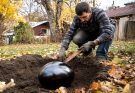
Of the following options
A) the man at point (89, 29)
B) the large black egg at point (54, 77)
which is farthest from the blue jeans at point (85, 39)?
the large black egg at point (54, 77)

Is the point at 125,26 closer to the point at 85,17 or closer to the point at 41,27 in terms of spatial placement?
the point at 85,17

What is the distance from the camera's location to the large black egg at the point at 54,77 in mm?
5191

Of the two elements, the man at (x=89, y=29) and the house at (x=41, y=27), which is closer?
the man at (x=89, y=29)

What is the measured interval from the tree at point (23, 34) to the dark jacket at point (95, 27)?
2743 centimetres

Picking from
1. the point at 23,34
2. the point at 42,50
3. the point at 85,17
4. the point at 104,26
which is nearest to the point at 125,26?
the point at 23,34

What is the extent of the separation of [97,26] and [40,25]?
64.4 m

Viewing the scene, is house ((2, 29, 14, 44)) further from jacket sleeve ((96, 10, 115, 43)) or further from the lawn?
jacket sleeve ((96, 10, 115, 43))

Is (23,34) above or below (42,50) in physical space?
below

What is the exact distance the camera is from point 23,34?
35.1 metres

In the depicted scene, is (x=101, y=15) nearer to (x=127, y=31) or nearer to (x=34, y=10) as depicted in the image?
(x=127, y=31)

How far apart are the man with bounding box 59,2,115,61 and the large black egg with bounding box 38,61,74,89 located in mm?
898

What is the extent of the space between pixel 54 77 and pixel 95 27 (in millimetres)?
2361

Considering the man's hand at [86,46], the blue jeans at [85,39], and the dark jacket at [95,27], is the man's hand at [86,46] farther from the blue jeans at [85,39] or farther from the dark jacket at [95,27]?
the blue jeans at [85,39]

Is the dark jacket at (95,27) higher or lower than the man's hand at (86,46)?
higher
